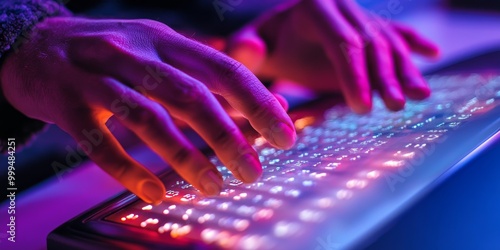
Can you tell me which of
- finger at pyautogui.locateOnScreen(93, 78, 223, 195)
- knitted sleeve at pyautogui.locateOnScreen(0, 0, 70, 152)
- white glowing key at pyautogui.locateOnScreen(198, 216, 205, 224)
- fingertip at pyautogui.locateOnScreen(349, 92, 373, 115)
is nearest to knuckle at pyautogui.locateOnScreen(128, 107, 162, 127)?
finger at pyautogui.locateOnScreen(93, 78, 223, 195)

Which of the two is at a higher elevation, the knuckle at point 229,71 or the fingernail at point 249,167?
the knuckle at point 229,71

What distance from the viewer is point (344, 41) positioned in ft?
2.60

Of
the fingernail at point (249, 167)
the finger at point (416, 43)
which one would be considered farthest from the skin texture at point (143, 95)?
the finger at point (416, 43)

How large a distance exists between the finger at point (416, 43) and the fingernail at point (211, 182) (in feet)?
2.06

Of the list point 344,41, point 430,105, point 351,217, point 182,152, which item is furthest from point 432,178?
point 344,41

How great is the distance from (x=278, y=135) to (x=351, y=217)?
0.46 ft

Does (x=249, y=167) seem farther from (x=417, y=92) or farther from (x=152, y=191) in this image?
(x=417, y=92)

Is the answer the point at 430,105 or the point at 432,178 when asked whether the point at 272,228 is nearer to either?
the point at 432,178

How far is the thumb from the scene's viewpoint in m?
0.91

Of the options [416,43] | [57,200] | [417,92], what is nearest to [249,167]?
[57,200]

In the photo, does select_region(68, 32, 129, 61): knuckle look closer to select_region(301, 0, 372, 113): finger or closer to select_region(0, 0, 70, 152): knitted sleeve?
select_region(0, 0, 70, 152): knitted sleeve

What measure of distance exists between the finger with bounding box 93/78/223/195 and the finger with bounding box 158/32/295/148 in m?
0.06

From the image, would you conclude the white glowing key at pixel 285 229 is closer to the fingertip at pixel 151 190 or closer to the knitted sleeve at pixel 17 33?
the fingertip at pixel 151 190

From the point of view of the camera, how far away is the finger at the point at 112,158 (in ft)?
1.49
